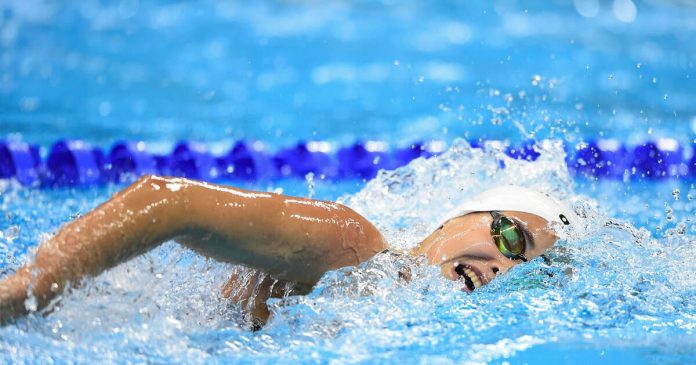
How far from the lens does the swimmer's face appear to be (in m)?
2.12

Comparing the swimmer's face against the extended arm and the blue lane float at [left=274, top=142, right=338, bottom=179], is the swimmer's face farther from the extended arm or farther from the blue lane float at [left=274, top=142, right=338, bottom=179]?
the blue lane float at [left=274, top=142, right=338, bottom=179]

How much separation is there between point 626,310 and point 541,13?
354 centimetres

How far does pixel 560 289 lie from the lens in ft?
7.30

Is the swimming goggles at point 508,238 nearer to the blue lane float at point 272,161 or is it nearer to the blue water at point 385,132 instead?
the blue water at point 385,132

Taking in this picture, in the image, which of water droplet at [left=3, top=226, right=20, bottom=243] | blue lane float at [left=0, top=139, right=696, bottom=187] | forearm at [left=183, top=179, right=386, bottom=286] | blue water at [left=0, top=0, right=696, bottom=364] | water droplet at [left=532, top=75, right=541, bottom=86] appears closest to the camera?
forearm at [left=183, top=179, right=386, bottom=286]

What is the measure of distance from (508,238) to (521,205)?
0.46ft

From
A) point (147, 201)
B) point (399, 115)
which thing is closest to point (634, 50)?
point (399, 115)

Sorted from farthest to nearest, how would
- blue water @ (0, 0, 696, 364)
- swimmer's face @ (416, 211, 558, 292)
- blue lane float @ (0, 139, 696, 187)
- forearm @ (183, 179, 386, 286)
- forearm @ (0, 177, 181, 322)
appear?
blue lane float @ (0, 139, 696, 187) < swimmer's face @ (416, 211, 558, 292) < blue water @ (0, 0, 696, 364) < forearm @ (183, 179, 386, 286) < forearm @ (0, 177, 181, 322)

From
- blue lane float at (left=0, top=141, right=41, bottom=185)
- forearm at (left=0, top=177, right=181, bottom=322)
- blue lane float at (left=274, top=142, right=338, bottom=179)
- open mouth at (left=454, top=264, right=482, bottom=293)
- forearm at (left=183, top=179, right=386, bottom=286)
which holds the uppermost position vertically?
blue lane float at (left=274, top=142, right=338, bottom=179)

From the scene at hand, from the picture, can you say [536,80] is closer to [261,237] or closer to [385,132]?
[385,132]

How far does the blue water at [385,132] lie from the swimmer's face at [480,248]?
50 millimetres

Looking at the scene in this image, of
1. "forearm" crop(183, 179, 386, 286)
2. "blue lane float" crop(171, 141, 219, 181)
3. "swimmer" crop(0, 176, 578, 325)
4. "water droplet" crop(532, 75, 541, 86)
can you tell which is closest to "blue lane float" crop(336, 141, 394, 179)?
"blue lane float" crop(171, 141, 219, 181)

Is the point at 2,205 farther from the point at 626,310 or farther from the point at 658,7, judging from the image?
the point at 658,7

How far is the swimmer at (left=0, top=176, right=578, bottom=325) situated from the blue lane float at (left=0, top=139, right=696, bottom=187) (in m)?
1.59
